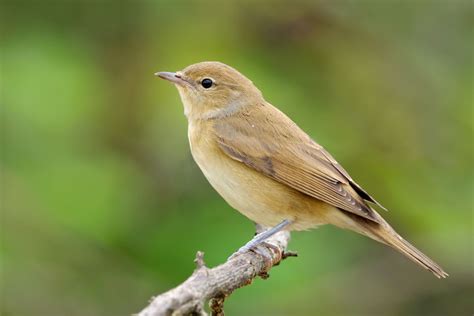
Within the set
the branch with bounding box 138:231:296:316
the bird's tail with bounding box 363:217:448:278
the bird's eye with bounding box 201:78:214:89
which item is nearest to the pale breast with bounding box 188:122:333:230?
the branch with bounding box 138:231:296:316

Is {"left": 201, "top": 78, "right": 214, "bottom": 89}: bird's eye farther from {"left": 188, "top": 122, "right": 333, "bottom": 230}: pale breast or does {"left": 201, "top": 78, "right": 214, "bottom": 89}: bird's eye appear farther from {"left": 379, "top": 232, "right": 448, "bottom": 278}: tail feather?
{"left": 379, "top": 232, "right": 448, "bottom": 278}: tail feather

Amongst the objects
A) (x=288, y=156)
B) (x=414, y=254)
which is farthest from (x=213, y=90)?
(x=414, y=254)

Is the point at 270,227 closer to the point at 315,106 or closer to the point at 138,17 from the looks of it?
the point at 315,106

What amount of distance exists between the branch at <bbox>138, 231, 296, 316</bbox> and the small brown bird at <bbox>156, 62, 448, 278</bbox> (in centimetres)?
14

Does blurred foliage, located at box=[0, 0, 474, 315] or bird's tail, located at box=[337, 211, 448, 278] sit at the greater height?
blurred foliage, located at box=[0, 0, 474, 315]

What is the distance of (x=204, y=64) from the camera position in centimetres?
624

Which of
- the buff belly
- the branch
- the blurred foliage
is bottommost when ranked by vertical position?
the branch

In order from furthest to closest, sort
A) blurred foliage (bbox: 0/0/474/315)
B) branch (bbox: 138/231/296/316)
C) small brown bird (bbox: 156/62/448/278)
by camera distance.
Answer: blurred foliage (bbox: 0/0/474/315)
small brown bird (bbox: 156/62/448/278)
branch (bbox: 138/231/296/316)

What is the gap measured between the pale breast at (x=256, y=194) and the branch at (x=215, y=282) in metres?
0.19

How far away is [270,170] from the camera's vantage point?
225 inches

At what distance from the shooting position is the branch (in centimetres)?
344

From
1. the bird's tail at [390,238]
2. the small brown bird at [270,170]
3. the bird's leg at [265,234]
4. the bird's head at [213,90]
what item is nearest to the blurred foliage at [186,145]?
the bird's head at [213,90]

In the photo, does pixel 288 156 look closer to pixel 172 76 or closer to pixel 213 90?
pixel 213 90

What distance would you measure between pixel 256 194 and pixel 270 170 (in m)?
0.24
